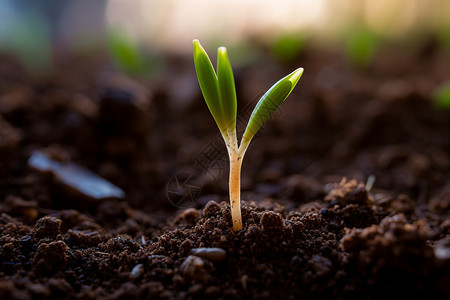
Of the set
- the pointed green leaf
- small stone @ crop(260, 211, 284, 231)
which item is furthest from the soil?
the pointed green leaf

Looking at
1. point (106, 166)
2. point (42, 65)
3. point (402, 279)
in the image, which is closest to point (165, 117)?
point (106, 166)

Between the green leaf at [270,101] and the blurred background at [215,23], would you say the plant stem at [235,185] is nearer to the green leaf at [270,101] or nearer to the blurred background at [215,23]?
the green leaf at [270,101]

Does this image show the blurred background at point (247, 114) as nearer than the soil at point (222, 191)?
No

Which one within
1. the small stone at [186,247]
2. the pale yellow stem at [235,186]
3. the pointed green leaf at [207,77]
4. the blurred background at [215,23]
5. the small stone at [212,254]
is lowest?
the small stone at [212,254]

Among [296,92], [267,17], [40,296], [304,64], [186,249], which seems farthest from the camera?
[267,17]

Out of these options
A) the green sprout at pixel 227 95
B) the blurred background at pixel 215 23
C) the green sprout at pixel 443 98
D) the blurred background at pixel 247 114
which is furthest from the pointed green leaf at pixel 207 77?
the blurred background at pixel 215 23

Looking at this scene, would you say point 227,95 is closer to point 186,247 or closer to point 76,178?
point 186,247

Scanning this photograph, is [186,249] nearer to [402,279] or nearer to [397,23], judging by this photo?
[402,279]
